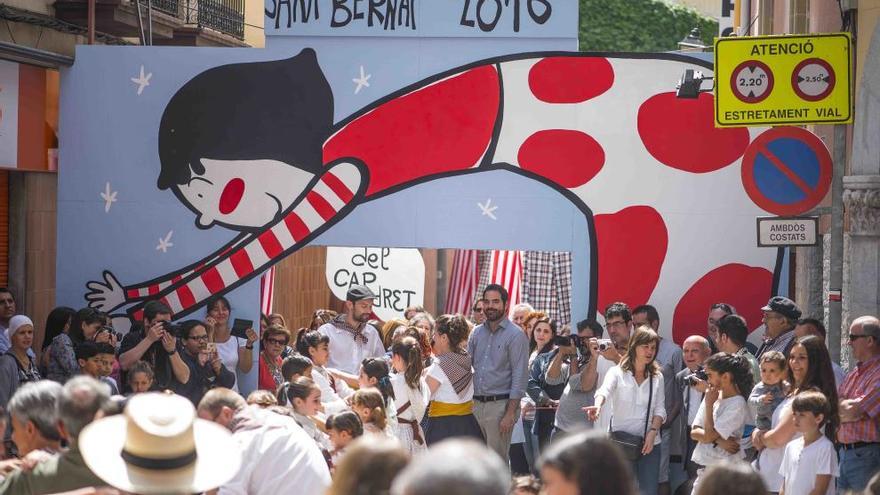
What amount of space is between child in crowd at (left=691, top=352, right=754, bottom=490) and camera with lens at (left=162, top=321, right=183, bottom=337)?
15.4 feet

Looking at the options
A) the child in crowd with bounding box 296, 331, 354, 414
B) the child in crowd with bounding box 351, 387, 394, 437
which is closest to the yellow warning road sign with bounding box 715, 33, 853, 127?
the child in crowd with bounding box 296, 331, 354, 414

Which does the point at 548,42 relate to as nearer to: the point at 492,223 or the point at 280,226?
the point at 492,223

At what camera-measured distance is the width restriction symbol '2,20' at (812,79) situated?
10.7 m

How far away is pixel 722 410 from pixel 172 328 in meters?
5.17

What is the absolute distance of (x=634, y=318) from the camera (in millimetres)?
12531

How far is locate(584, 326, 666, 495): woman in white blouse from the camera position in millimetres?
10602

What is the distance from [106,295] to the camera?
13.8 metres

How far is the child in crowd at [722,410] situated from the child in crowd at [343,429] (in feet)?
8.27

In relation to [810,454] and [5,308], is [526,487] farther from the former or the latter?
[5,308]

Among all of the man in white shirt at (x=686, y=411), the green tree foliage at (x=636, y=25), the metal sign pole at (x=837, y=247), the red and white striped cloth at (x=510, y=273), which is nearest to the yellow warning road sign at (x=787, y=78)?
the metal sign pole at (x=837, y=247)

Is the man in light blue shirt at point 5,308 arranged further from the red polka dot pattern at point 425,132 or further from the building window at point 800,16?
the building window at point 800,16

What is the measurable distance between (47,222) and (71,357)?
5382 mm

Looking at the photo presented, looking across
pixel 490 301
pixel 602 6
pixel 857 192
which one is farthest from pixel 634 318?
pixel 602 6

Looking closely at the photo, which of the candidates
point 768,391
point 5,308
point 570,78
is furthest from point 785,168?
point 5,308
